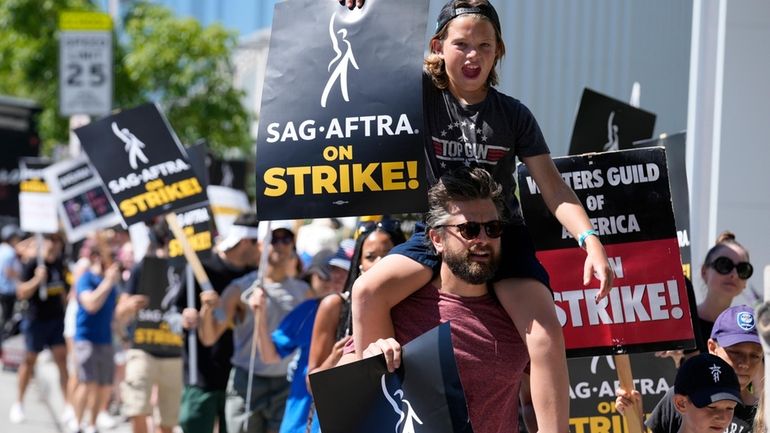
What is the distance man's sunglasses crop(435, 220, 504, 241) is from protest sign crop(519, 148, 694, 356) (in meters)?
0.85

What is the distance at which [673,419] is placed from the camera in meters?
5.68

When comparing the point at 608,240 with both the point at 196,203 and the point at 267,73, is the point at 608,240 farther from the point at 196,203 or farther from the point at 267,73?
the point at 196,203

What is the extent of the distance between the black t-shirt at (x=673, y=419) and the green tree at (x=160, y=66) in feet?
79.1

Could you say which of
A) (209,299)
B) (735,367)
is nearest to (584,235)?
(735,367)

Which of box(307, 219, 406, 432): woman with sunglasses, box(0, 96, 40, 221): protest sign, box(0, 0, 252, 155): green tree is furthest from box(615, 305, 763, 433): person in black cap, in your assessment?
box(0, 96, 40, 221): protest sign

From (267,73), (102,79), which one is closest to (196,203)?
(267,73)

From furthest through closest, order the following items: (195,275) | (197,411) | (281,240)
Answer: (195,275) < (197,411) < (281,240)

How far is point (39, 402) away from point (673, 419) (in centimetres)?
1398

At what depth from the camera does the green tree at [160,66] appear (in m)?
29.5

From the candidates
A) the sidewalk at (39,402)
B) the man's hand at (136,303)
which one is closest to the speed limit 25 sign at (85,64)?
the sidewalk at (39,402)

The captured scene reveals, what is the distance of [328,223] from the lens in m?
13.3

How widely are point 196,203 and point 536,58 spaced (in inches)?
105

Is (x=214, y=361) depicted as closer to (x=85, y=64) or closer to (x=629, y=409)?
(x=629, y=409)

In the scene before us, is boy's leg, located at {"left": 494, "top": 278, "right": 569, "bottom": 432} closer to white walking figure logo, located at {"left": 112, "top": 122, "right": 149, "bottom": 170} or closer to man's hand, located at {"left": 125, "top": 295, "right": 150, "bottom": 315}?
white walking figure logo, located at {"left": 112, "top": 122, "right": 149, "bottom": 170}
